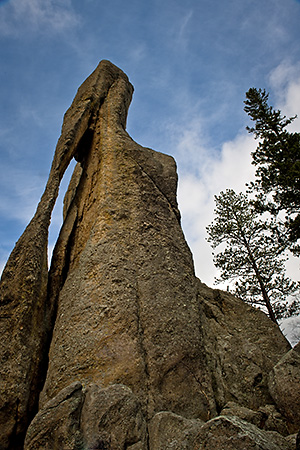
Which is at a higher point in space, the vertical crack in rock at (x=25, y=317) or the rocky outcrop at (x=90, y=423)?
the vertical crack in rock at (x=25, y=317)

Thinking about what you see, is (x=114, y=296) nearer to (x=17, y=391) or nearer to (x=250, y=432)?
(x=17, y=391)

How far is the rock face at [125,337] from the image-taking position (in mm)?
4109

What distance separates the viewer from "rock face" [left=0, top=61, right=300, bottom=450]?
411 centimetres

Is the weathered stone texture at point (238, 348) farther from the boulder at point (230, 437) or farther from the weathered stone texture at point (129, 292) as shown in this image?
the boulder at point (230, 437)

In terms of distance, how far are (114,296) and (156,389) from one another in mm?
1852

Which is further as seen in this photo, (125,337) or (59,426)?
(125,337)

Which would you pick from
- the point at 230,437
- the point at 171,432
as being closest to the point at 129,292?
the point at 171,432

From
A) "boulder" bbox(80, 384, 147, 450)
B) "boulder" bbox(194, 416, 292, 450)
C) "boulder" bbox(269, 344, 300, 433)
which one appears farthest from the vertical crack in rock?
"boulder" bbox(269, 344, 300, 433)

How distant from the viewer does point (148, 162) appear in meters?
9.02

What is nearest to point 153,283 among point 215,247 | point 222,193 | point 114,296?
point 114,296

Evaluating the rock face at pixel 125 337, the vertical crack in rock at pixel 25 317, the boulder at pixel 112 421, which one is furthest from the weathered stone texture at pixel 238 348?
the vertical crack in rock at pixel 25 317

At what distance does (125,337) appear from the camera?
550 cm

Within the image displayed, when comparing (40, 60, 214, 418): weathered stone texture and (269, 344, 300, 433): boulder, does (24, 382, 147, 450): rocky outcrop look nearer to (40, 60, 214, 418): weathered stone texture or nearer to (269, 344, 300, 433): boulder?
(40, 60, 214, 418): weathered stone texture

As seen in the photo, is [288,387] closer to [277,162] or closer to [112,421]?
[112,421]
